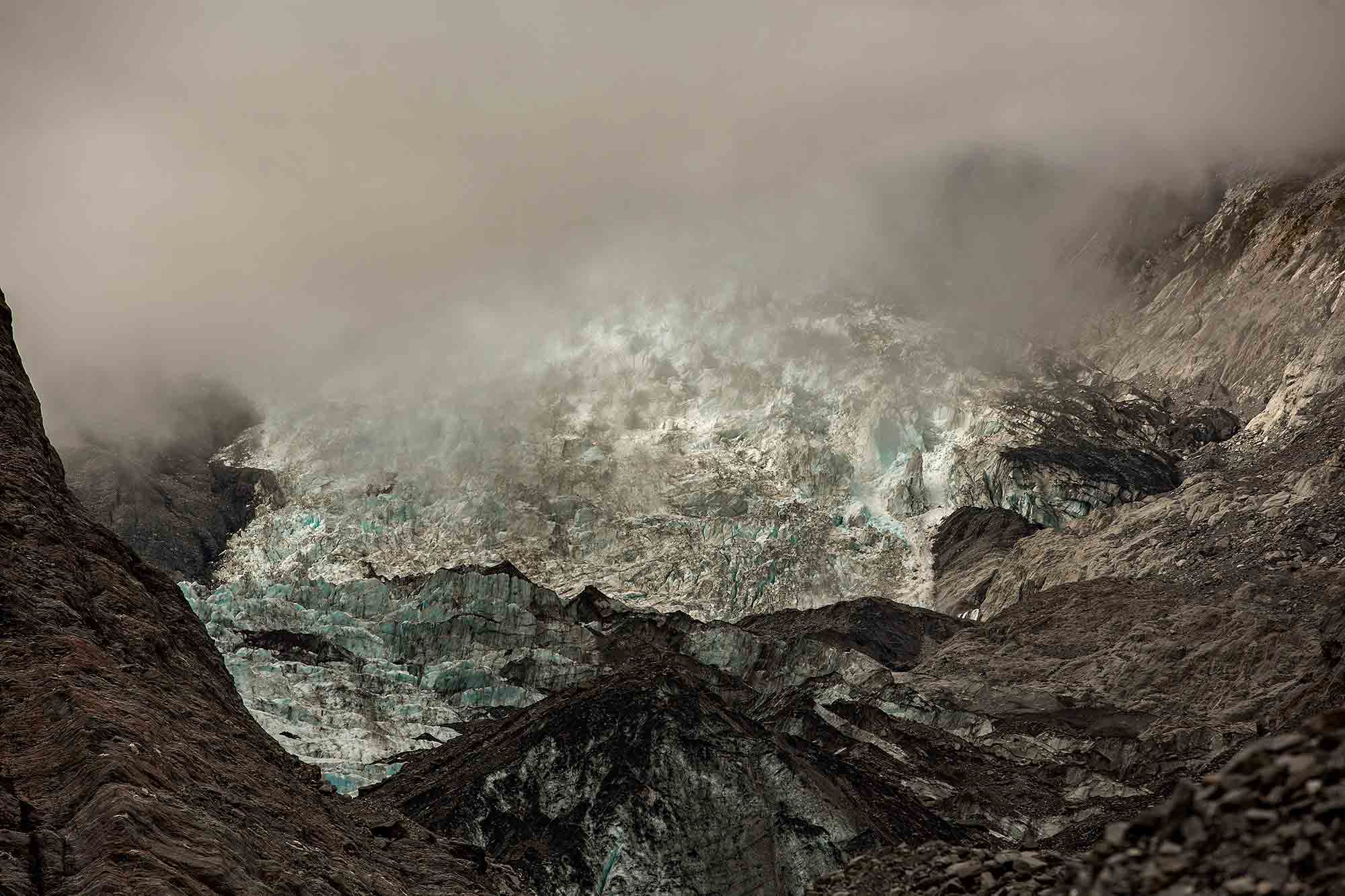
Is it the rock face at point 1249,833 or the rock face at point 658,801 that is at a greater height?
the rock face at point 658,801

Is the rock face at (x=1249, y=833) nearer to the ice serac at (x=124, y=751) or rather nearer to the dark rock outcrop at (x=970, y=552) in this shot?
the ice serac at (x=124, y=751)

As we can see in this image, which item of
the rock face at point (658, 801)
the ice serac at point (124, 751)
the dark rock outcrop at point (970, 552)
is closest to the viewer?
the ice serac at point (124, 751)

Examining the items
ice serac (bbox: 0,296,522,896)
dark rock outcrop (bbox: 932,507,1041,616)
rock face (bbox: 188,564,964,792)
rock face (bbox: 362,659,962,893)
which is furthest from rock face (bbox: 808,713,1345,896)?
dark rock outcrop (bbox: 932,507,1041,616)

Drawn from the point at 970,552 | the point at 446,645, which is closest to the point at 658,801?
the point at 446,645

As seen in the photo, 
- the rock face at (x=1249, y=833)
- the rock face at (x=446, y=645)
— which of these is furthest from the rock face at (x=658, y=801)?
the rock face at (x=1249, y=833)

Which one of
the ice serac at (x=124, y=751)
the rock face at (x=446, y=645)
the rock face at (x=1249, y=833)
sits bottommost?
the rock face at (x=1249, y=833)

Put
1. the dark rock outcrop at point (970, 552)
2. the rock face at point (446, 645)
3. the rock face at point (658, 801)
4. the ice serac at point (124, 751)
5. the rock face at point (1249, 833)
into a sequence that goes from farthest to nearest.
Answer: the dark rock outcrop at point (970, 552)
the rock face at point (446, 645)
the rock face at point (658, 801)
the ice serac at point (124, 751)
the rock face at point (1249, 833)

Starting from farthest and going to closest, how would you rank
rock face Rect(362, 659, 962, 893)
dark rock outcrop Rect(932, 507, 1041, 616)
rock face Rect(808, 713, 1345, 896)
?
dark rock outcrop Rect(932, 507, 1041, 616), rock face Rect(362, 659, 962, 893), rock face Rect(808, 713, 1345, 896)

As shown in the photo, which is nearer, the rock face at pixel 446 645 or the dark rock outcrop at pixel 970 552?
the rock face at pixel 446 645

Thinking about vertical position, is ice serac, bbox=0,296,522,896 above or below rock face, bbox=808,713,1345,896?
above

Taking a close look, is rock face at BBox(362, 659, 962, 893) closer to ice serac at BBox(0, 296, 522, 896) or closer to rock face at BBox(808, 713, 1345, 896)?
ice serac at BBox(0, 296, 522, 896)
